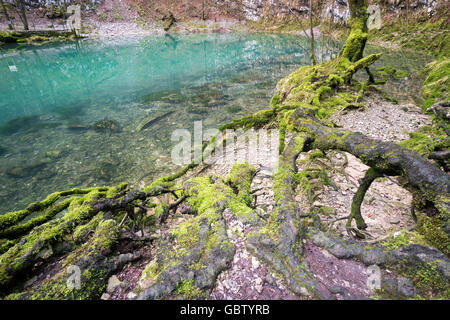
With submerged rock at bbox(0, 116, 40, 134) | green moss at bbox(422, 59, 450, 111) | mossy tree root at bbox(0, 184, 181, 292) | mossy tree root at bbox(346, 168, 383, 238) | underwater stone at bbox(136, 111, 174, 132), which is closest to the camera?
mossy tree root at bbox(0, 184, 181, 292)

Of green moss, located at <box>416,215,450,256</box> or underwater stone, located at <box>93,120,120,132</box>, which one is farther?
underwater stone, located at <box>93,120,120,132</box>

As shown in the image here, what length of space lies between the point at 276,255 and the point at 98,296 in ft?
7.40

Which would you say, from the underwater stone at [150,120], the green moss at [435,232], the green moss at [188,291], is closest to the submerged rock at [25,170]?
the underwater stone at [150,120]

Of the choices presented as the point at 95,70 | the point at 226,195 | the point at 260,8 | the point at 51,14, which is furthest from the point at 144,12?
the point at 226,195

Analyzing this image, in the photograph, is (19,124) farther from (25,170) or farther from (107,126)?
(25,170)

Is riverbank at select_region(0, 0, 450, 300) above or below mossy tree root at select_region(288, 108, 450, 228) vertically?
below

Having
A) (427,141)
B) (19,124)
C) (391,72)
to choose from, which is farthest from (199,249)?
(391,72)

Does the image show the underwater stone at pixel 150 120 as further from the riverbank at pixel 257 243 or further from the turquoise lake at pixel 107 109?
the riverbank at pixel 257 243

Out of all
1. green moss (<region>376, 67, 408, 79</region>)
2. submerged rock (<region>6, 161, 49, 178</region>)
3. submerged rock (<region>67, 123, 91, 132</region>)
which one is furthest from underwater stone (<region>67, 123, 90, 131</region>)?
green moss (<region>376, 67, 408, 79</region>)

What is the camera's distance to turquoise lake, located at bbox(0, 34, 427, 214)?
9.31 meters

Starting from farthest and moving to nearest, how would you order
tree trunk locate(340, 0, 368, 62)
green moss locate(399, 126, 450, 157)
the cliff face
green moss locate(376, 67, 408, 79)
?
the cliff face < green moss locate(376, 67, 408, 79) < tree trunk locate(340, 0, 368, 62) < green moss locate(399, 126, 450, 157)

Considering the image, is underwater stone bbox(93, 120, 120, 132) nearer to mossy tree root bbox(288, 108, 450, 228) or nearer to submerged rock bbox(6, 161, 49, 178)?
submerged rock bbox(6, 161, 49, 178)

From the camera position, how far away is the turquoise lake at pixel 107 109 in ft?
30.6
